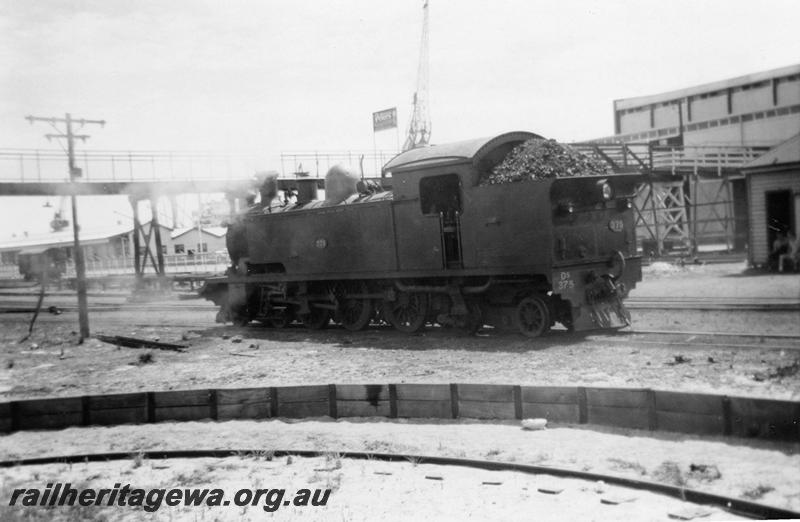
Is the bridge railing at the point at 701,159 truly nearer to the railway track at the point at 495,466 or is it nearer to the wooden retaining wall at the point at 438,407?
the wooden retaining wall at the point at 438,407

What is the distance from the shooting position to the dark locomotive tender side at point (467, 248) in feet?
36.8

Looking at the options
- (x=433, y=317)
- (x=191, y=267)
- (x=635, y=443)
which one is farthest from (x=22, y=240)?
(x=635, y=443)

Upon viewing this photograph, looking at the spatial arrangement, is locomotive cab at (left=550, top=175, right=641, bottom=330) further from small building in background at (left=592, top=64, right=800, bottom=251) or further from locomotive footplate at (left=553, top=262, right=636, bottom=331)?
small building in background at (left=592, top=64, right=800, bottom=251)

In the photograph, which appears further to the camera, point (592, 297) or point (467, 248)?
point (467, 248)

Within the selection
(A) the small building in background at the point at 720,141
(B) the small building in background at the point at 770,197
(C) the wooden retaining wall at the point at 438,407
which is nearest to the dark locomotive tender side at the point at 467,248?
(C) the wooden retaining wall at the point at 438,407

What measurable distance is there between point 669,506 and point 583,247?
699cm

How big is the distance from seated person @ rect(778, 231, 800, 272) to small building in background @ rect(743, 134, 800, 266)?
0.90 feet

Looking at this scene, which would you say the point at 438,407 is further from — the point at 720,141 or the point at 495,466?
the point at 720,141

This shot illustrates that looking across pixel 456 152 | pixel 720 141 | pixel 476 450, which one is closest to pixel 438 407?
pixel 476 450

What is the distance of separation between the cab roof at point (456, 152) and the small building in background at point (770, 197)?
11664 millimetres

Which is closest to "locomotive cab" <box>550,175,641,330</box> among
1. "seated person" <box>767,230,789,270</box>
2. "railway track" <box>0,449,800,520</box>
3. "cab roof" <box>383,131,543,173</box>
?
"cab roof" <box>383,131,543,173</box>

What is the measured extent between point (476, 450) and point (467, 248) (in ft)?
18.7

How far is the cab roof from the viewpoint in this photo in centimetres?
1174

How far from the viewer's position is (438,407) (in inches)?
311
